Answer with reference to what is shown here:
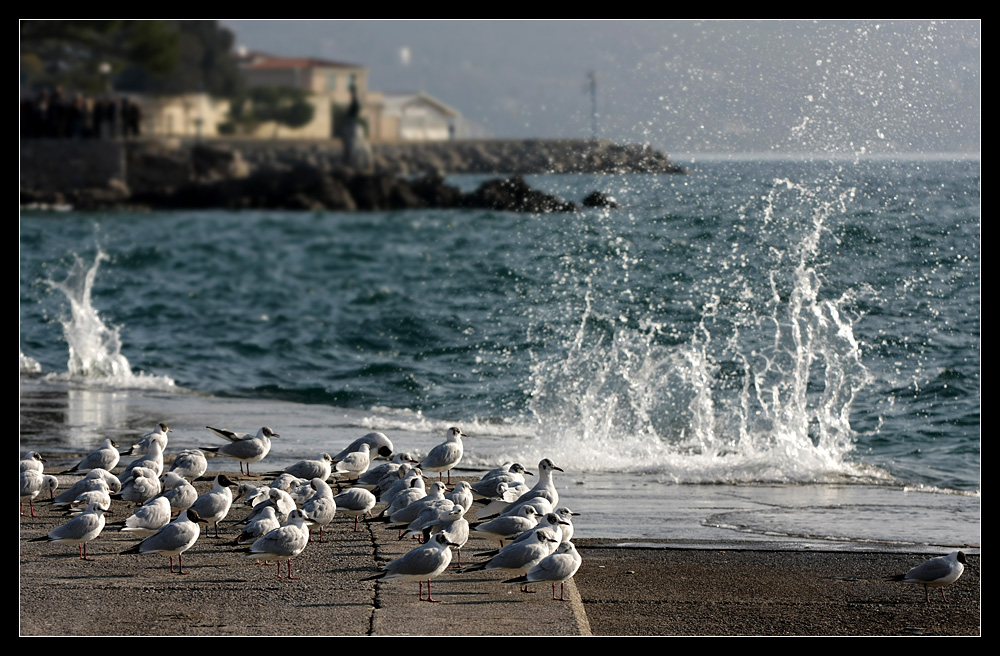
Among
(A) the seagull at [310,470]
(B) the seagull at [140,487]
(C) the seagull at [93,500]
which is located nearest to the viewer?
(C) the seagull at [93,500]

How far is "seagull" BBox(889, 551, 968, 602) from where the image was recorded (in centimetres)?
660

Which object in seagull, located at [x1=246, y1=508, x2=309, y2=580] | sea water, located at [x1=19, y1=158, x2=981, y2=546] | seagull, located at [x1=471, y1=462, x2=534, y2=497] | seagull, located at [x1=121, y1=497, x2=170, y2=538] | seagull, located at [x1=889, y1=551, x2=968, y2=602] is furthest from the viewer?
sea water, located at [x1=19, y1=158, x2=981, y2=546]

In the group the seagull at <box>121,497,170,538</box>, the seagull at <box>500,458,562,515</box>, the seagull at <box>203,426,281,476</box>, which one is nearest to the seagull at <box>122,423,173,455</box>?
the seagull at <box>203,426,281,476</box>

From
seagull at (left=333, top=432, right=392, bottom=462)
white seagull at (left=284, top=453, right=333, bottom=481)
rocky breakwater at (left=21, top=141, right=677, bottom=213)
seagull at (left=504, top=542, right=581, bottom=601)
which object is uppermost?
rocky breakwater at (left=21, top=141, right=677, bottom=213)

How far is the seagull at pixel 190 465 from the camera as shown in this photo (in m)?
8.81

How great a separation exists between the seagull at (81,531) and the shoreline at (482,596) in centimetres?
11

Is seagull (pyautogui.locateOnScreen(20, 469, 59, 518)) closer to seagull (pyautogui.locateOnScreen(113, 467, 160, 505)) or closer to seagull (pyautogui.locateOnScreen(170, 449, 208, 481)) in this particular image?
seagull (pyautogui.locateOnScreen(113, 467, 160, 505))

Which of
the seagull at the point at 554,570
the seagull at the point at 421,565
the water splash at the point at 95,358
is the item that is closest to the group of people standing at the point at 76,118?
the water splash at the point at 95,358

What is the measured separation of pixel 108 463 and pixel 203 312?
18.3 meters

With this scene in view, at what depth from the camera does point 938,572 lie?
663 cm

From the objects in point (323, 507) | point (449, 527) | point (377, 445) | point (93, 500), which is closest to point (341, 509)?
point (323, 507)

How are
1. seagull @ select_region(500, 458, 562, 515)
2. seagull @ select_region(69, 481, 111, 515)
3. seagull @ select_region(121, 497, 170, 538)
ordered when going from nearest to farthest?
1. seagull @ select_region(121, 497, 170, 538)
2. seagull @ select_region(69, 481, 111, 515)
3. seagull @ select_region(500, 458, 562, 515)

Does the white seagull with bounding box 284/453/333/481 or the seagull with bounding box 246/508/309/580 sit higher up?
the white seagull with bounding box 284/453/333/481

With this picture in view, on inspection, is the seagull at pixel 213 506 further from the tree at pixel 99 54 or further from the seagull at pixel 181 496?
the tree at pixel 99 54
